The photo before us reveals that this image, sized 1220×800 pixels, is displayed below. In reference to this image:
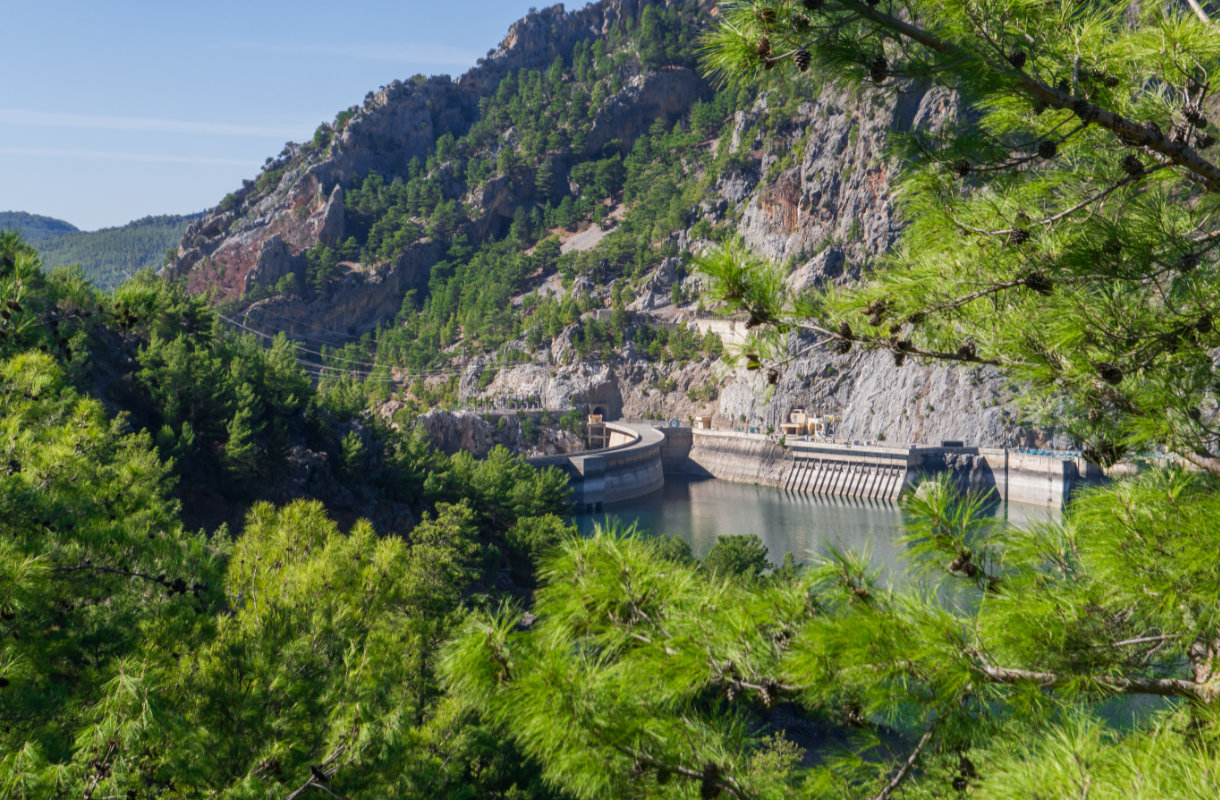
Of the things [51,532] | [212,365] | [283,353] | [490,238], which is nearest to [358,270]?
[490,238]

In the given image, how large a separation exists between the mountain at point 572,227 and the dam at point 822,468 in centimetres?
357

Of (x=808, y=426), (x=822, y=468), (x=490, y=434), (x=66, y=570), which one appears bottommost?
(x=822, y=468)

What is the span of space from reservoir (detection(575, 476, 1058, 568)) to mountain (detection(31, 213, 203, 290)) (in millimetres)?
95933

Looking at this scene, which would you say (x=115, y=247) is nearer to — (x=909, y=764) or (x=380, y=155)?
(x=380, y=155)

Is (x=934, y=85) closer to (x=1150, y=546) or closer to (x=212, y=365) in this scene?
(x=1150, y=546)

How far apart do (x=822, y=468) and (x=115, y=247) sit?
4976 inches

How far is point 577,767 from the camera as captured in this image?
125 inches

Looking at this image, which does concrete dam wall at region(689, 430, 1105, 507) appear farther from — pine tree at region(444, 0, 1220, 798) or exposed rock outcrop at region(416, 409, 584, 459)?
pine tree at region(444, 0, 1220, 798)

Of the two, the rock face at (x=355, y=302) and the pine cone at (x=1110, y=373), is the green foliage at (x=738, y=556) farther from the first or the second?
the rock face at (x=355, y=302)

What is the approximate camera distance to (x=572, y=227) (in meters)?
107

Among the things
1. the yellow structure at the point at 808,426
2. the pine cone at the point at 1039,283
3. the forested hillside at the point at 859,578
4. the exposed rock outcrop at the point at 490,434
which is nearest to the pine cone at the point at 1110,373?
the forested hillside at the point at 859,578

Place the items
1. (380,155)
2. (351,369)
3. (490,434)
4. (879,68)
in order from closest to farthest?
(879,68), (490,434), (351,369), (380,155)

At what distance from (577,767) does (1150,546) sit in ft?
7.53

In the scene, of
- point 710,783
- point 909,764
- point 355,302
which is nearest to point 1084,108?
point 909,764
